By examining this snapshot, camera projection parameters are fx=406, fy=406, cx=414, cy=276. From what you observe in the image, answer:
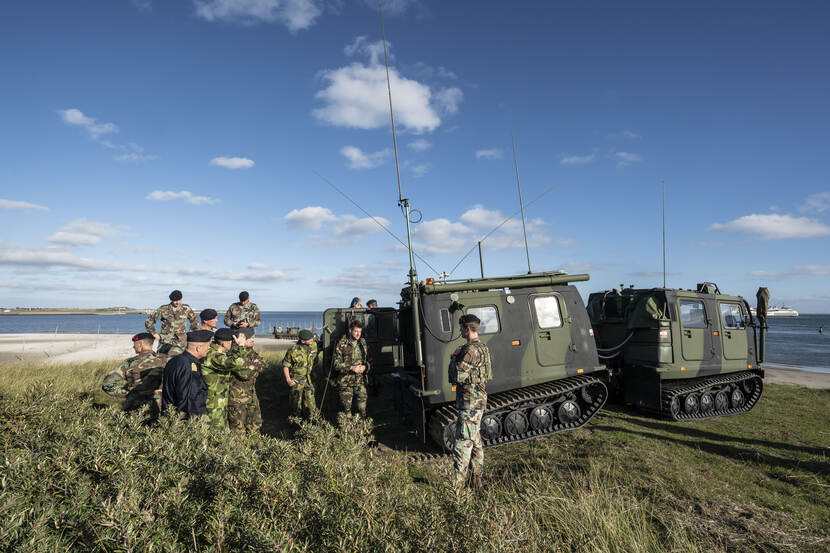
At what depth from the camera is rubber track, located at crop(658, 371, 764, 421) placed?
324 inches

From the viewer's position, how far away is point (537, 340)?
23.3 feet

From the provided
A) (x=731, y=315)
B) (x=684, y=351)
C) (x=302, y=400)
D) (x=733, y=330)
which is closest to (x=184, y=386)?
(x=302, y=400)

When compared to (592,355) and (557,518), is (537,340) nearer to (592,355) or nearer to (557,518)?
(592,355)

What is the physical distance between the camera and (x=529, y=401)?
700 centimetres

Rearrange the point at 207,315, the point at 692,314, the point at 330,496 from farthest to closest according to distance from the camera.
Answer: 1. the point at 692,314
2. the point at 207,315
3. the point at 330,496

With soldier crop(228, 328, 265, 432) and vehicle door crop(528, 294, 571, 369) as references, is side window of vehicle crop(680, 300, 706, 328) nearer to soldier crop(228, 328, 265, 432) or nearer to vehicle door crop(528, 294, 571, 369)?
vehicle door crop(528, 294, 571, 369)

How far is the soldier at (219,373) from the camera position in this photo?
5617mm

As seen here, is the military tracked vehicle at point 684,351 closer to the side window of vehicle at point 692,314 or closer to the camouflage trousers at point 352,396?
the side window of vehicle at point 692,314

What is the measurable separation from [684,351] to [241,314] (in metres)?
10.0

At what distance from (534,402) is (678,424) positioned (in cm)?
356

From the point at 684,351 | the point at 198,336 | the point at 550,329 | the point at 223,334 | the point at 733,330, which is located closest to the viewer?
the point at 198,336

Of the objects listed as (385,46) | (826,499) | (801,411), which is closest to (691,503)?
(826,499)

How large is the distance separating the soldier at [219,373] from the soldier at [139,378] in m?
1.16

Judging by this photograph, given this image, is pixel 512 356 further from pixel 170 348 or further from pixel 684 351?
pixel 170 348
